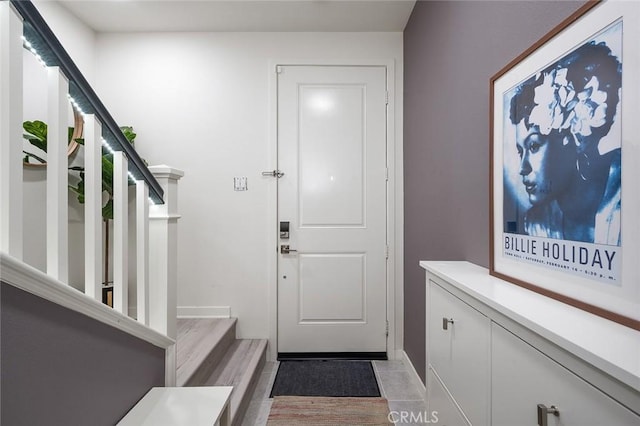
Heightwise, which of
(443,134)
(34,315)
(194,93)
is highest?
(194,93)

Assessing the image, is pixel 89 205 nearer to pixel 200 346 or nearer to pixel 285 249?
pixel 200 346

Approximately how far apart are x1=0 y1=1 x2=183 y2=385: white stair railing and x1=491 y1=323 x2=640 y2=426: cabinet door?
1.25 m

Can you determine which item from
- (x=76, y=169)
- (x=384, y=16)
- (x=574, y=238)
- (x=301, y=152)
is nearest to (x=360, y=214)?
(x=301, y=152)

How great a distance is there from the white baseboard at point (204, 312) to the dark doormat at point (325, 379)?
0.64m

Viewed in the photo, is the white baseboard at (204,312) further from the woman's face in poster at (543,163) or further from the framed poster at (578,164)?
the woman's face in poster at (543,163)

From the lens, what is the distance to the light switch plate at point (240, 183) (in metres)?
2.76

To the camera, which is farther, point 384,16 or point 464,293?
point 384,16

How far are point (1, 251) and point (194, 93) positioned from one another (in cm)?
233

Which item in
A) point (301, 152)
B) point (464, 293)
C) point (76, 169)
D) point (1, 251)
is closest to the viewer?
point (1, 251)

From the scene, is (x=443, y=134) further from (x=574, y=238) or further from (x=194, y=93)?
(x=194, y=93)

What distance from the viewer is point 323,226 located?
275cm

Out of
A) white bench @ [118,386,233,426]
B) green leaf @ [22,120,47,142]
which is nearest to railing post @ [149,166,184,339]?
white bench @ [118,386,233,426]

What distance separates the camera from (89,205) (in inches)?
44.8

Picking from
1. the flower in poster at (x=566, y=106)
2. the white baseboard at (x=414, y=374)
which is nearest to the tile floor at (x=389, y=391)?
the white baseboard at (x=414, y=374)
